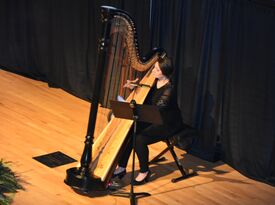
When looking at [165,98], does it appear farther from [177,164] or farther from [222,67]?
[222,67]

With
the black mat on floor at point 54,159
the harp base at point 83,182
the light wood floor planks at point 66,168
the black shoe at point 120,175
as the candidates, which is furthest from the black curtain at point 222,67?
the harp base at point 83,182

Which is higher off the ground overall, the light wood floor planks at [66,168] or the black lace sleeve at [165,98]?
the black lace sleeve at [165,98]

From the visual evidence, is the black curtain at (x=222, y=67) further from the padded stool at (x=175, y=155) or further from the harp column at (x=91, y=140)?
the harp column at (x=91, y=140)

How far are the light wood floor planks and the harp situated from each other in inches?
8.0

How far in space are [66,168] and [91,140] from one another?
2.64 feet

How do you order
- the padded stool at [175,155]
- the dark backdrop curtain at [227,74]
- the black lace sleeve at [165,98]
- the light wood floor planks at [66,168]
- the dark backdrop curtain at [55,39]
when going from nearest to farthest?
the light wood floor planks at [66,168] < the black lace sleeve at [165,98] < the padded stool at [175,155] < the dark backdrop curtain at [227,74] < the dark backdrop curtain at [55,39]

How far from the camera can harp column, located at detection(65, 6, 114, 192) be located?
3.67 meters

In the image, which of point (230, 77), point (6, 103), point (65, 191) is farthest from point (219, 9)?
point (6, 103)

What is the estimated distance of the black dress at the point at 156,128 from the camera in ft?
14.5

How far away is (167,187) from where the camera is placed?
454cm

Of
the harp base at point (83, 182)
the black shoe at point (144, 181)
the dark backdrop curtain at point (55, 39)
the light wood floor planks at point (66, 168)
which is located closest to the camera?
the harp base at point (83, 182)

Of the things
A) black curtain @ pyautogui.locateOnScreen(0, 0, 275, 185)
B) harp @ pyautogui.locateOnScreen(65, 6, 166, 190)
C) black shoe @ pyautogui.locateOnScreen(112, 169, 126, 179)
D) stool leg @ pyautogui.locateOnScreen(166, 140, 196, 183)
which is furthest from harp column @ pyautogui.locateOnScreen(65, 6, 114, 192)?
black curtain @ pyautogui.locateOnScreen(0, 0, 275, 185)

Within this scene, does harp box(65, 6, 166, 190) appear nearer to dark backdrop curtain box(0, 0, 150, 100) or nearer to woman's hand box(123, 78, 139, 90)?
woman's hand box(123, 78, 139, 90)

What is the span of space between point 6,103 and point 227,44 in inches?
111
